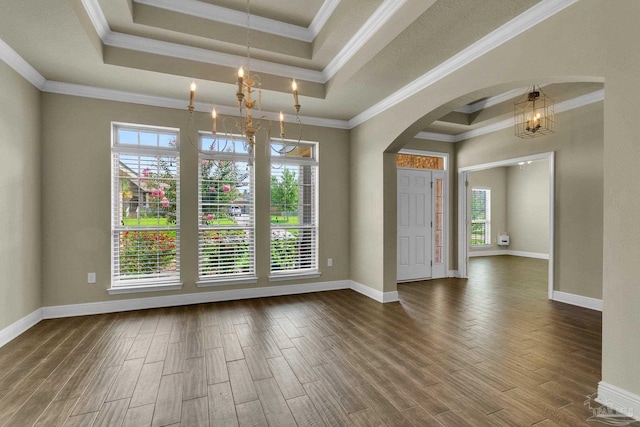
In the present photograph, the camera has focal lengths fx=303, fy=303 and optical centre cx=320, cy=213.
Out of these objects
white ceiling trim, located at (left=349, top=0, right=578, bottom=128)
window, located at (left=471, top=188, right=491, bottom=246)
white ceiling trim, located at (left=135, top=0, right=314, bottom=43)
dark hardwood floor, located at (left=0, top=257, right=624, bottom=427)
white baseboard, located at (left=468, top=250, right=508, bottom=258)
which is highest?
white ceiling trim, located at (left=135, top=0, right=314, bottom=43)

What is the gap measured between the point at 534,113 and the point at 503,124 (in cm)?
91

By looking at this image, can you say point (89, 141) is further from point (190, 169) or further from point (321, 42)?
point (321, 42)

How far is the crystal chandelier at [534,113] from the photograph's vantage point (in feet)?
14.5

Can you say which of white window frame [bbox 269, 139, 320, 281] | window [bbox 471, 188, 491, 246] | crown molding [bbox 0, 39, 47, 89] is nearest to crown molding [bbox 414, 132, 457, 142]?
white window frame [bbox 269, 139, 320, 281]

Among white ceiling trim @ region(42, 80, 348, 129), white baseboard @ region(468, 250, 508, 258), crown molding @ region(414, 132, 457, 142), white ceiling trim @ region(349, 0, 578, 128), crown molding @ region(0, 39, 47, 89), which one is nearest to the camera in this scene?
white ceiling trim @ region(349, 0, 578, 128)

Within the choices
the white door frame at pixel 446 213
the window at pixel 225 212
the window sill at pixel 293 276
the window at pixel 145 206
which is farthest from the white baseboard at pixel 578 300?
the window at pixel 145 206

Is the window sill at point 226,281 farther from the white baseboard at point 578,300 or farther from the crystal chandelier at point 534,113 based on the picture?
the crystal chandelier at point 534,113

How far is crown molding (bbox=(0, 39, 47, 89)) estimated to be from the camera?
9.66ft

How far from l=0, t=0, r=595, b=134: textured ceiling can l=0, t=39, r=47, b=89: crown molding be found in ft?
0.22

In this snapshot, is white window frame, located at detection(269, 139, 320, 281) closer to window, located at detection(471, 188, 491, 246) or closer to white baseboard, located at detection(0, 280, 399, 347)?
white baseboard, located at detection(0, 280, 399, 347)

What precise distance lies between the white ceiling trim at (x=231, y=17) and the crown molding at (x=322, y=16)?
0.08 metres

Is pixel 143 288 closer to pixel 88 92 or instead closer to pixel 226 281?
pixel 226 281

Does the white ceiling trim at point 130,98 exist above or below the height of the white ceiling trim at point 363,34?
below

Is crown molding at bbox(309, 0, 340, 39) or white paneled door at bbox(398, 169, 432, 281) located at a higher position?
crown molding at bbox(309, 0, 340, 39)
